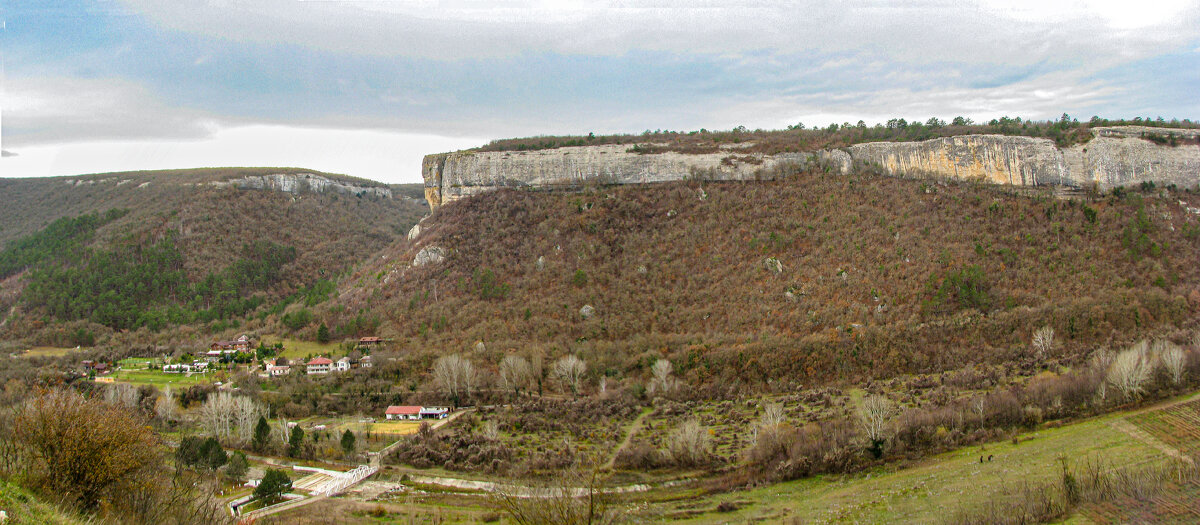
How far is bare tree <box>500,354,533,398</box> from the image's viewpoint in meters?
49.3

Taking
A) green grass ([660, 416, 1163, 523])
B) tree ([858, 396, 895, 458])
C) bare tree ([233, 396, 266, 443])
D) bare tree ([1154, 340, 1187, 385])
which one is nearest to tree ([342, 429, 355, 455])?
bare tree ([233, 396, 266, 443])

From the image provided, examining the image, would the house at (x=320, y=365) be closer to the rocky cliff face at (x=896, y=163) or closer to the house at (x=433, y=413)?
the house at (x=433, y=413)

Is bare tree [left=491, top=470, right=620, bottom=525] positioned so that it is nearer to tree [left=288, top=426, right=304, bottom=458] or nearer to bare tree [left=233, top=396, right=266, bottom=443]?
tree [left=288, top=426, right=304, bottom=458]

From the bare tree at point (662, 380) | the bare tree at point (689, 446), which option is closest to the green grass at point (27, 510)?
the bare tree at point (689, 446)

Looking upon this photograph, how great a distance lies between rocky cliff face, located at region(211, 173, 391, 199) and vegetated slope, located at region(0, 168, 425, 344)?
1757 millimetres

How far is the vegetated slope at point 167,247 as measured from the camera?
69.8 meters

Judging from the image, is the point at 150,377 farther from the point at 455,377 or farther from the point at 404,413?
the point at 455,377

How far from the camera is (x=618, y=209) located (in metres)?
67.2

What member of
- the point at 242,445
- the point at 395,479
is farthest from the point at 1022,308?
the point at 242,445

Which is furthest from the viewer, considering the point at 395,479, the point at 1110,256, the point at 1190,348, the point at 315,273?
the point at 315,273

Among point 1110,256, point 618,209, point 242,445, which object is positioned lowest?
point 242,445

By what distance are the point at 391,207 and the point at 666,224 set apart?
73518 millimetres

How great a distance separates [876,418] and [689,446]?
32.9ft

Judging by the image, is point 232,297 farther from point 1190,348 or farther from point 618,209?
point 1190,348
